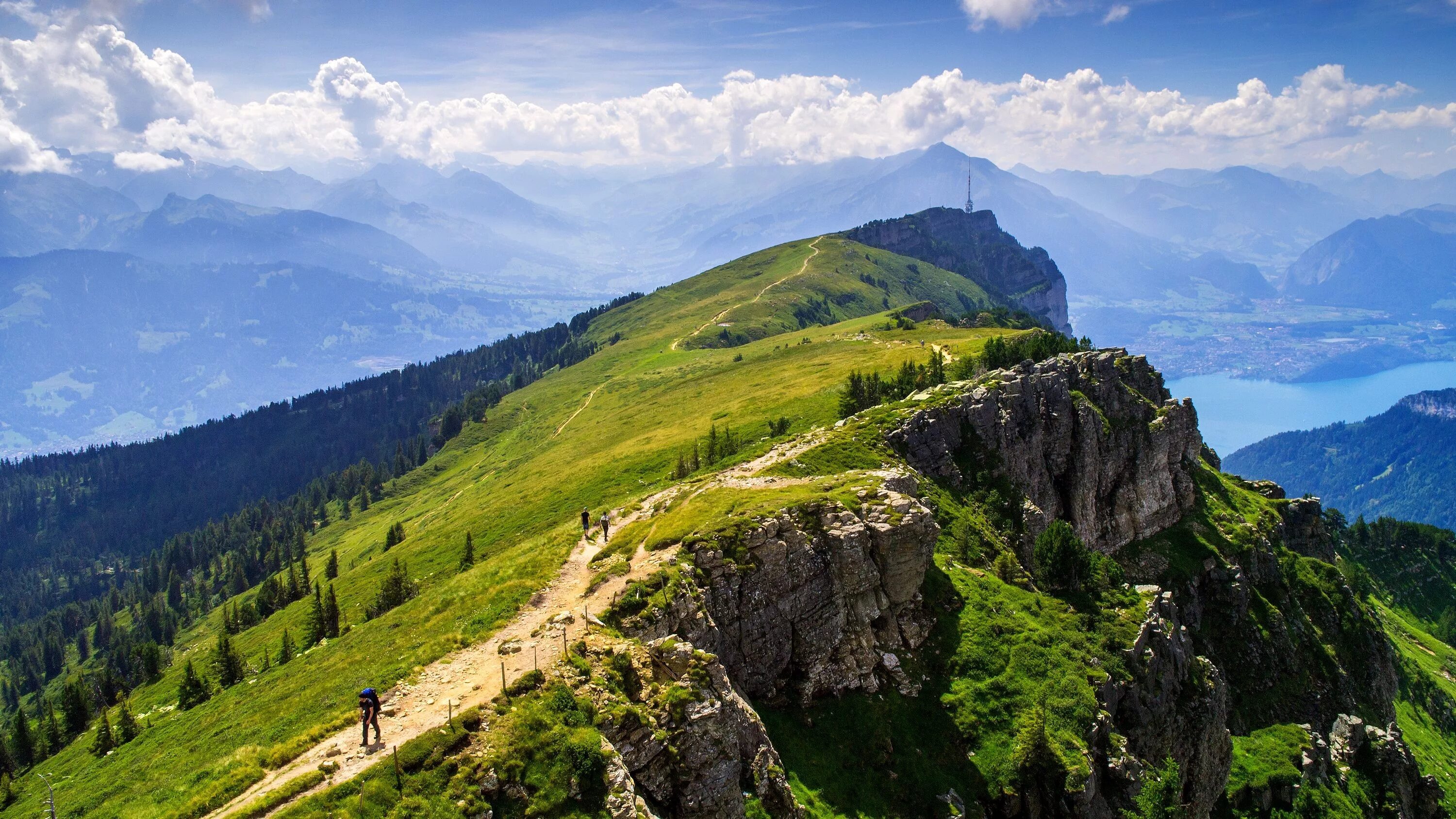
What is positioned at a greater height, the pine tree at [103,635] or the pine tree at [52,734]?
the pine tree at [52,734]

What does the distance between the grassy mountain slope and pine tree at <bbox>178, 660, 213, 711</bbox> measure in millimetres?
2078

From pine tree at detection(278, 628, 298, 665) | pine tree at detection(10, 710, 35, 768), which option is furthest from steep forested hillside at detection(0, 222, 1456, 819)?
pine tree at detection(278, 628, 298, 665)

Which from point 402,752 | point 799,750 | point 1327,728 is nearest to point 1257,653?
point 1327,728

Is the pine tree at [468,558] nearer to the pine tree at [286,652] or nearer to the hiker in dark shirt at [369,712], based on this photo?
the pine tree at [286,652]

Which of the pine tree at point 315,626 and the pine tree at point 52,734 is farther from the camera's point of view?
the pine tree at point 52,734

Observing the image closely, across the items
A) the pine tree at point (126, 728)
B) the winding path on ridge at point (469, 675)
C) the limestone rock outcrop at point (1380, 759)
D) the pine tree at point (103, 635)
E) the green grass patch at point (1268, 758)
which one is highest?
the winding path on ridge at point (469, 675)

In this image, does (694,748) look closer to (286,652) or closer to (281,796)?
(281,796)

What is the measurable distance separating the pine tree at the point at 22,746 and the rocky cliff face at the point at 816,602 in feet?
273

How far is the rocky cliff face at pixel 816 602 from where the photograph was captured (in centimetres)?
3941

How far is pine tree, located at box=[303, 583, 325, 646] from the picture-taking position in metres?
71.0

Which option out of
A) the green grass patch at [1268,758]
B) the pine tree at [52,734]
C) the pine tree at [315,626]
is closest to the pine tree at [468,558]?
the pine tree at [315,626]

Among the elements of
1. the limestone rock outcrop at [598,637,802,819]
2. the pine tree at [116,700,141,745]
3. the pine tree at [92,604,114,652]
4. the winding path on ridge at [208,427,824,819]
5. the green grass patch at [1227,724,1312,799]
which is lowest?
the pine tree at [92,604,114,652]

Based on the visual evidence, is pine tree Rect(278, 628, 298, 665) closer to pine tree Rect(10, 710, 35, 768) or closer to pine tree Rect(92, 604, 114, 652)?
pine tree Rect(10, 710, 35, 768)

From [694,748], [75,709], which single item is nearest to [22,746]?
[75,709]
